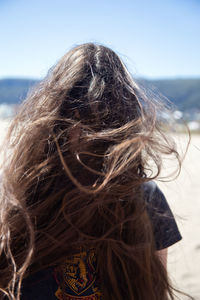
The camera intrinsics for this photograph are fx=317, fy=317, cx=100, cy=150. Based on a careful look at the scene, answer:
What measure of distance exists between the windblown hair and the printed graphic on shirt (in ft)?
0.09

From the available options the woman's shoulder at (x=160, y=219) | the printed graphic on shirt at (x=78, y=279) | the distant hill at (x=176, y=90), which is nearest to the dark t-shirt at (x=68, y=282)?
the printed graphic on shirt at (x=78, y=279)

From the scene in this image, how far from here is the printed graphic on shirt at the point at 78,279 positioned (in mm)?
968

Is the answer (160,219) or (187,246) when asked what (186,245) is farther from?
(160,219)

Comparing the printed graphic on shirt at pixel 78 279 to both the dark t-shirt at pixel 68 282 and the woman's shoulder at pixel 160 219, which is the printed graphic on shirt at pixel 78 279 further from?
the woman's shoulder at pixel 160 219

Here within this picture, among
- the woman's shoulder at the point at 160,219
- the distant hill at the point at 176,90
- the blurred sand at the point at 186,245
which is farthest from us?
the distant hill at the point at 176,90

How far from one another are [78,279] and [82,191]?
0.27 meters

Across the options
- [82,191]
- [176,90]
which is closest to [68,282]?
[82,191]

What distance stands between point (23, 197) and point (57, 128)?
0.25 meters

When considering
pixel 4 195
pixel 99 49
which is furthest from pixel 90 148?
pixel 99 49

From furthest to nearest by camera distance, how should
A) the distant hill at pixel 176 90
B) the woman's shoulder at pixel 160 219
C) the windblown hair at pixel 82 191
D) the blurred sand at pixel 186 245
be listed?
the distant hill at pixel 176 90
the blurred sand at pixel 186 245
the woman's shoulder at pixel 160 219
the windblown hair at pixel 82 191

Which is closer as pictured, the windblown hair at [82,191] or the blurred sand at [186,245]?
the windblown hair at [82,191]

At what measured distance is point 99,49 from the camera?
120 centimetres

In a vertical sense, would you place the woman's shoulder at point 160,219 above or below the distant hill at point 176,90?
below

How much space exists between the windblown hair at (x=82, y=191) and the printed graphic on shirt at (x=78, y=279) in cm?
3
